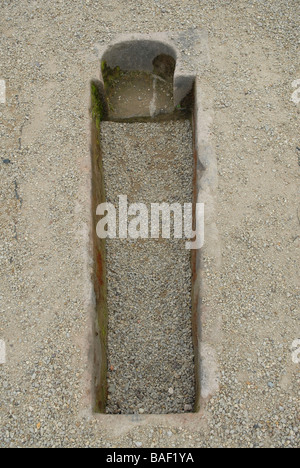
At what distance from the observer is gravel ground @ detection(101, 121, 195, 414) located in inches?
177

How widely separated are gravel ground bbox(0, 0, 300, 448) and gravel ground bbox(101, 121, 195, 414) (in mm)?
643

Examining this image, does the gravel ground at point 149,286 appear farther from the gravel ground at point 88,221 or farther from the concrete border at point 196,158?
the gravel ground at point 88,221

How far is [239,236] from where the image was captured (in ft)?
14.9

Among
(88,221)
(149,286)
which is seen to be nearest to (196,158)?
(88,221)

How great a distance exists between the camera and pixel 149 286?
16.5ft

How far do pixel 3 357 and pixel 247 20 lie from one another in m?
5.78

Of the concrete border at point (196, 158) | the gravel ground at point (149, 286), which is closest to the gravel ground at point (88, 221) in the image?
the concrete border at point (196, 158)

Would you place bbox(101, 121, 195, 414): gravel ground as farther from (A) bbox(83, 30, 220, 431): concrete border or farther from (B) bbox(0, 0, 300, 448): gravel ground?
(B) bbox(0, 0, 300, 448): gravel ground

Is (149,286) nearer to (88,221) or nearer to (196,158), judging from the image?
(88,221)

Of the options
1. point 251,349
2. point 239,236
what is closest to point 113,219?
point 239,236

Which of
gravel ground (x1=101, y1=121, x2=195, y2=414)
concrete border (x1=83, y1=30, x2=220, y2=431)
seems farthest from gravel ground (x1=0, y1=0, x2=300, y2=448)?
gravel ground (x1=101, y1=121, x2=195, y2=414)

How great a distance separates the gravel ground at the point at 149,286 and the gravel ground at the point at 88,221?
64cm

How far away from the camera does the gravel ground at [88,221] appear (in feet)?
12.6
